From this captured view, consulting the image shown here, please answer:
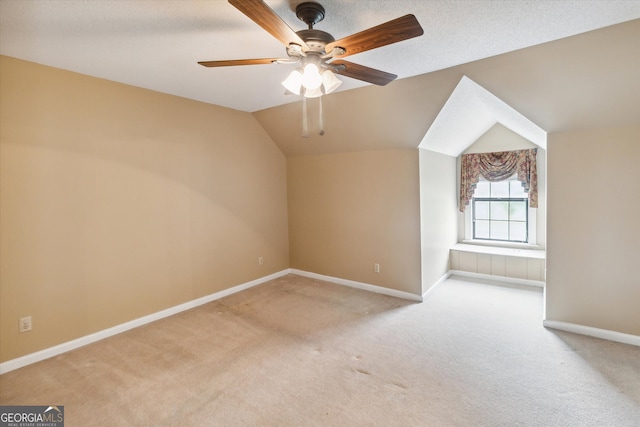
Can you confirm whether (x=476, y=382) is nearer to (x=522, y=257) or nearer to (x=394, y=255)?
(x=394, y=255)

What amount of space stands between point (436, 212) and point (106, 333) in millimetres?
4099

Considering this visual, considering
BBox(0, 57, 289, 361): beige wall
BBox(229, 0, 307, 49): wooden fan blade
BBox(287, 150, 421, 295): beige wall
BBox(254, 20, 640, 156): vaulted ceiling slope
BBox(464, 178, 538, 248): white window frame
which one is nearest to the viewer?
BBox(229, 0, 307, 49): wooden fan blade

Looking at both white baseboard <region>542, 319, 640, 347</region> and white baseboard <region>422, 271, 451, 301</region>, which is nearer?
white baseboard <region>542, 319, 640, 347</region>

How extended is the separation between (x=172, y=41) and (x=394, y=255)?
3.22 metres

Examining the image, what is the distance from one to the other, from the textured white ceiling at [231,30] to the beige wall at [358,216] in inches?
56.7

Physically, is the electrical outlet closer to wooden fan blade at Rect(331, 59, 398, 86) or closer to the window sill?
wooden fan blade at Rect(331, 59, 398, 86)

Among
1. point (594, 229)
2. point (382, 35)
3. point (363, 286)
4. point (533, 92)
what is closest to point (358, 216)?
point (363, 286)

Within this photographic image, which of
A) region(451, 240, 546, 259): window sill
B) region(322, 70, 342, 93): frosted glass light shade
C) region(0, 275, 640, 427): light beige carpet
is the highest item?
region(322, 70, 342, 93): frosted glass light shade

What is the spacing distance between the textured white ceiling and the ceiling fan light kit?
26cm

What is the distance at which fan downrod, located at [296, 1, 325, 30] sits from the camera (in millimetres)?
1655

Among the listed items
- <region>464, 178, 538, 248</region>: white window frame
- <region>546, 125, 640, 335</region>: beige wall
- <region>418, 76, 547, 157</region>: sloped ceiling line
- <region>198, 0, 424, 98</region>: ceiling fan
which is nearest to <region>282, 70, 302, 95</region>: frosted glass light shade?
<region>198, 0, 424, 98</region>: ceiling fan

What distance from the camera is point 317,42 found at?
159 centimetres

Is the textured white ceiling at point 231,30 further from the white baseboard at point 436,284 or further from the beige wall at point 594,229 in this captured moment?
the white baseboard at point 436,284

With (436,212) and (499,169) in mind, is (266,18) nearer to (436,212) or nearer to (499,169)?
(436,212)
